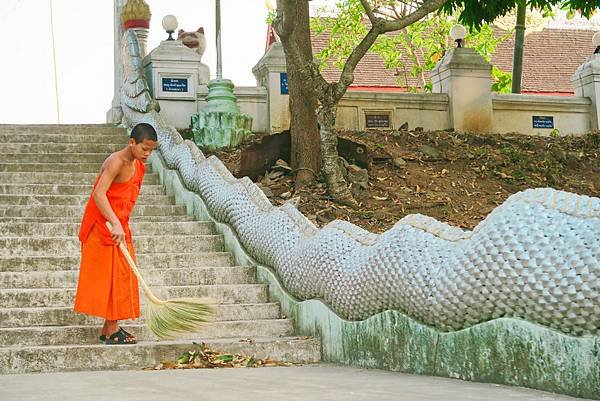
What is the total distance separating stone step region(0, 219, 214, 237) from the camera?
31.7 ft

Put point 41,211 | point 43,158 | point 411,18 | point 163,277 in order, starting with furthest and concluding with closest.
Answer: point 43,158 → point 411,18 → point 41,211 → point 163,277

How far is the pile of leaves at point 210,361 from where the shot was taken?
21.5ft

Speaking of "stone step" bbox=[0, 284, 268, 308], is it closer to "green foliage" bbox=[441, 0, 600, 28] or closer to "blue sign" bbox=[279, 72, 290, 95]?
"green foliage" bbox=[441, 0, 600, 28]

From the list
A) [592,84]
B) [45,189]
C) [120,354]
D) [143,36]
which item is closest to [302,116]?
[45,189]

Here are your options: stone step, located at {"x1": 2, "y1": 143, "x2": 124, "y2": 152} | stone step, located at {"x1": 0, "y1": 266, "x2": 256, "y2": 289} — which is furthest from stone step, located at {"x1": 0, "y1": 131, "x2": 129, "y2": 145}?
stone step, located at {"x1": 0, "y1": 266, "x2": 256, "y2": 289}

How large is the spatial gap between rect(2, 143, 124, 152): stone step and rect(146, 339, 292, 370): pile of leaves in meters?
6.57

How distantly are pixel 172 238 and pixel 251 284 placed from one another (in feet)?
4.42

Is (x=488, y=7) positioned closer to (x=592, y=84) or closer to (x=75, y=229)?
(x=592, y=84)

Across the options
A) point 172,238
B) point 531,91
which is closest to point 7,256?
point 172,238

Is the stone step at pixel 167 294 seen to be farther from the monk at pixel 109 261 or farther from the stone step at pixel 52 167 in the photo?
the stone step at pixel 52 167

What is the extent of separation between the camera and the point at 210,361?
6605 mm

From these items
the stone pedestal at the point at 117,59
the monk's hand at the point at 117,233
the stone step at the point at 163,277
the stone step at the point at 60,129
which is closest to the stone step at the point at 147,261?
the stone step at the point at 163,277

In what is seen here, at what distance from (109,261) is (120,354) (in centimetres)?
69

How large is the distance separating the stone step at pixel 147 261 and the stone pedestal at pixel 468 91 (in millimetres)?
6393
